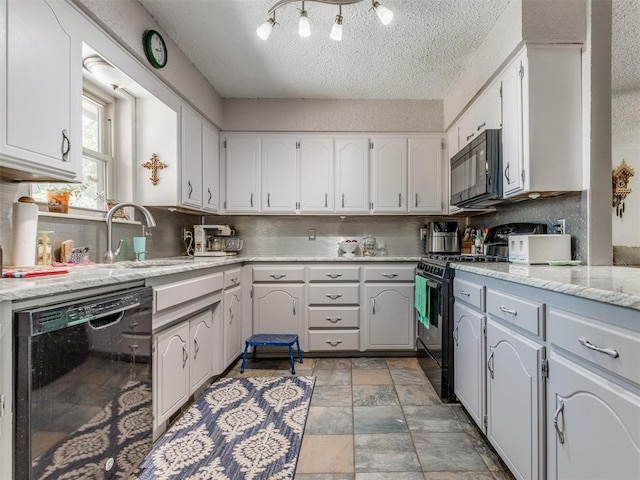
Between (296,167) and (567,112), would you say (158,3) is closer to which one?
(296,167)

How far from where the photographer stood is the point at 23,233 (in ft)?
5.02

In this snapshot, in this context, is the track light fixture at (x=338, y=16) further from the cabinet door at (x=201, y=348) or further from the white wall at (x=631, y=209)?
the white wall at (x=631, y=209)

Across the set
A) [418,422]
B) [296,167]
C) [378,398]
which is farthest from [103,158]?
[418,422]

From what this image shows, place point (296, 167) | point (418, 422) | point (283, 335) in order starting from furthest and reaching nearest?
point (296, 167), point (283, 335), point (418, 422)

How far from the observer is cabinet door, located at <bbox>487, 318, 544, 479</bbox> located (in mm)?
1293

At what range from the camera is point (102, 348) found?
4.16 ft

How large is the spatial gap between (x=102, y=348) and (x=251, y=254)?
256 centimetres

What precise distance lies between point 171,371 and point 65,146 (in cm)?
123

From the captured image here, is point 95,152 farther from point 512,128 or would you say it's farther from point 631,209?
point 631,209

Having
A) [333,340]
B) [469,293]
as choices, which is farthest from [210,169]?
[469,293]

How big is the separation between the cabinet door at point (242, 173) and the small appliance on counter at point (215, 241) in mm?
264

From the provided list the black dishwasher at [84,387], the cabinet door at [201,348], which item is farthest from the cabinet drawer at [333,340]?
the black dishwasher at [84,387]

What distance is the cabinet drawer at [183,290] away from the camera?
1.74 metres

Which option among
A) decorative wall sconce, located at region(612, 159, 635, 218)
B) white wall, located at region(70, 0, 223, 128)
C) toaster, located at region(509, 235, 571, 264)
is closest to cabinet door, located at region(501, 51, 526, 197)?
toaster, located at region(509, 235, 571, 264)
